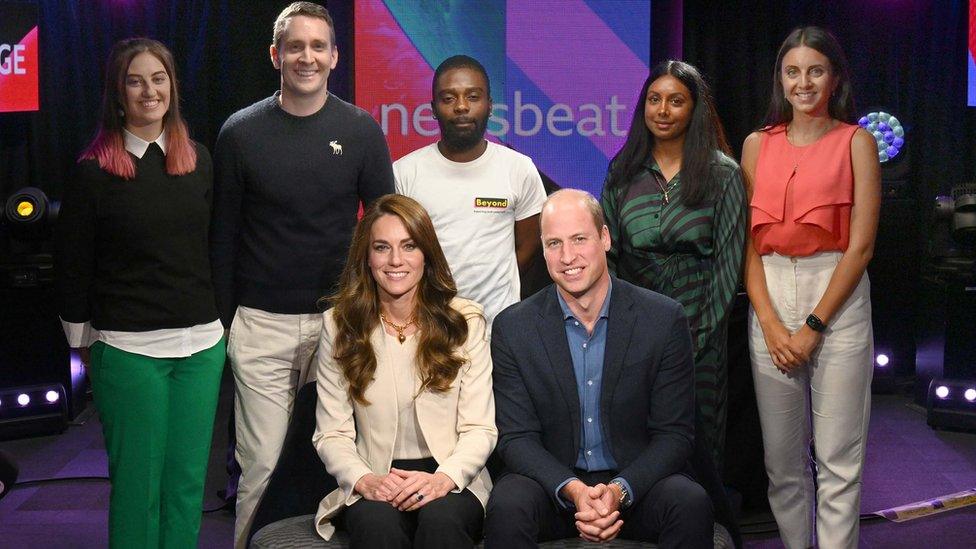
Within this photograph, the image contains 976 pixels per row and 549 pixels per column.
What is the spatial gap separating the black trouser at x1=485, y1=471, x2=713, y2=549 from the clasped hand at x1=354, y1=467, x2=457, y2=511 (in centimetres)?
14

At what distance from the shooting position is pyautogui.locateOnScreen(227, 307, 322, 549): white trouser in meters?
3.51

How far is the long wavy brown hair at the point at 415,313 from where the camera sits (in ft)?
10.2

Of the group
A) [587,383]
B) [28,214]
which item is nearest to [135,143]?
[587,383]

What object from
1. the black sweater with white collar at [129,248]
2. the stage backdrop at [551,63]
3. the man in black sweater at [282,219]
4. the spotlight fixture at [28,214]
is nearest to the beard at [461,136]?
the man in black sweater at [282,219]

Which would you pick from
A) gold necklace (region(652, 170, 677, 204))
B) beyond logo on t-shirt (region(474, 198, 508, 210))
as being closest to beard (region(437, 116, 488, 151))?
beyond logo on t-shirt (region(474, 198, 508, 210))

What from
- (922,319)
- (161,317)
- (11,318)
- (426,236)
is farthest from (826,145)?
(11,318)

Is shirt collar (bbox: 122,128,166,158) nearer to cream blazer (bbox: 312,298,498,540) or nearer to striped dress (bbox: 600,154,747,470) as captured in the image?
cream blazer (bbox: 312,298,498,540)

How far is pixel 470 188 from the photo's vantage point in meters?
3.89

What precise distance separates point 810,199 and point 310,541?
1804 mm

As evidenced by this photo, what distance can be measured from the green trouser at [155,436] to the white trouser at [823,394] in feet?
5.64

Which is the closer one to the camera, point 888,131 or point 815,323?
point 815,323

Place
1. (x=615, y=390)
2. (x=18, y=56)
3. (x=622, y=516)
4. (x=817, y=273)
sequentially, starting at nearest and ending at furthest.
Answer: (x=622, y=516)
(x=615, y=390)
(x=817, y=273)
(x=18, y=56)

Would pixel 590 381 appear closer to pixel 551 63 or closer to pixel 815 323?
pixel 815 323

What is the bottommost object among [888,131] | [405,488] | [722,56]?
[405,488]
